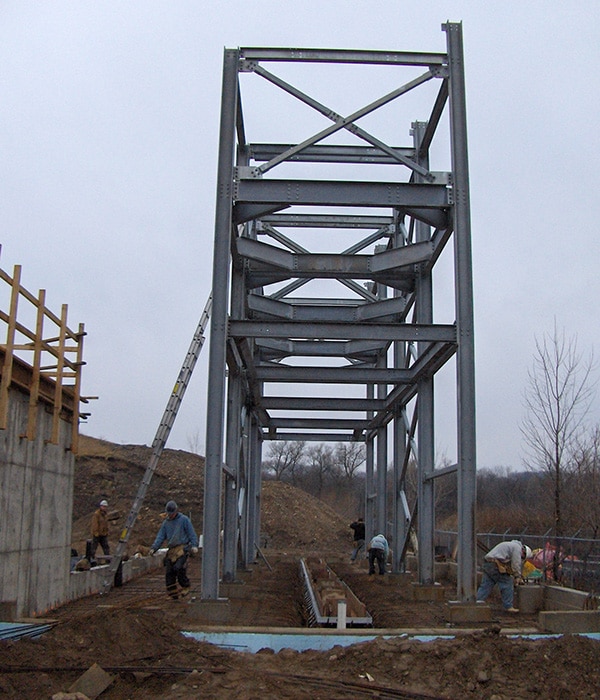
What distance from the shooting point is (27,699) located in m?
7.25

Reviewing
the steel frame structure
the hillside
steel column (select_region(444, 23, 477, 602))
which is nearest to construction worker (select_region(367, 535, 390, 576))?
the steel frame structure

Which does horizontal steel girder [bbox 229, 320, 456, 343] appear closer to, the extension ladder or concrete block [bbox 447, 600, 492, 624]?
the extension ladder

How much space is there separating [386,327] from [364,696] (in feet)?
23.6

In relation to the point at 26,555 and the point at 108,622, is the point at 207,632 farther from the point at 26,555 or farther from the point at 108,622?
the point at 26,555

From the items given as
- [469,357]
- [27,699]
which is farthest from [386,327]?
[27,699]

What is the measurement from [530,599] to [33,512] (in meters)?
7.91

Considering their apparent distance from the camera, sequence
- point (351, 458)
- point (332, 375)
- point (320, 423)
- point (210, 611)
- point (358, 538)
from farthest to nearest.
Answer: point (351, 458) → point (358, 538) → point (320, 423) → point (332, 375) → point (210, 611)

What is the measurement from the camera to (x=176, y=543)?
13625mm

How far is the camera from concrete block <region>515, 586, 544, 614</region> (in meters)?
13.9

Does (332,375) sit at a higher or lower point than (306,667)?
higher

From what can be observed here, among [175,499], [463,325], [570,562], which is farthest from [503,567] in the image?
[175,499]

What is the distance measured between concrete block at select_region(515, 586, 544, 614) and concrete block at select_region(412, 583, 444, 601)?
1602 millimetres

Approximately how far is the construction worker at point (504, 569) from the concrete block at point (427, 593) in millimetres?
1387

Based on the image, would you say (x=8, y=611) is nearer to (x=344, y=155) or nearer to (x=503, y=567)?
(x=503, y=567)
